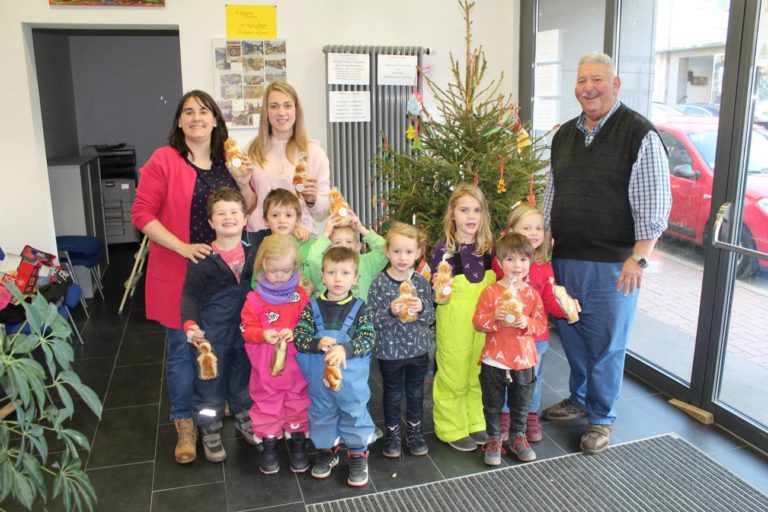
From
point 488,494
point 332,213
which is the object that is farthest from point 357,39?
point 488,494

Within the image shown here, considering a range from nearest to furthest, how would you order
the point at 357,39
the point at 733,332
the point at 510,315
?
the point at 510,315, the point at 733,332, the point at 357,39

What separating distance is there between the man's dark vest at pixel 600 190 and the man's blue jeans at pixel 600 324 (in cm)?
6

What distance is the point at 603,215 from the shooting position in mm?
2875

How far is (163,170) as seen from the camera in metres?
2.84

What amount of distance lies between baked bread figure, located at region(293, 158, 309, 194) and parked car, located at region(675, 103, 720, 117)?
1994 mm

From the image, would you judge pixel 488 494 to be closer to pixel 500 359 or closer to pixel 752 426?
pixel 500 359

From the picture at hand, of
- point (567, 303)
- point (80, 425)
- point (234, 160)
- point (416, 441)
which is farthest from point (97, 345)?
point (567, 303)

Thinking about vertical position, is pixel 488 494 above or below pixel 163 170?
below

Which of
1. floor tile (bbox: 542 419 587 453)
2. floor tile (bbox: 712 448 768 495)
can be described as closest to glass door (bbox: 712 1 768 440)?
floor tile (bbox: 712 448 768 495)

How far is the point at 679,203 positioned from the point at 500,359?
155cm

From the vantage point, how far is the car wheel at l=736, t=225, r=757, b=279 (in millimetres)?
3057

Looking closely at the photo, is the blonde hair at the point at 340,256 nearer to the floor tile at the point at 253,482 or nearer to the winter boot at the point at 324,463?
the winter boot at the point at 324,463

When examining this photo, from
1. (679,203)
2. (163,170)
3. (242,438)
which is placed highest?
(163,170)

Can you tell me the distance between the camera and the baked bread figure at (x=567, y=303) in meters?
2.79
